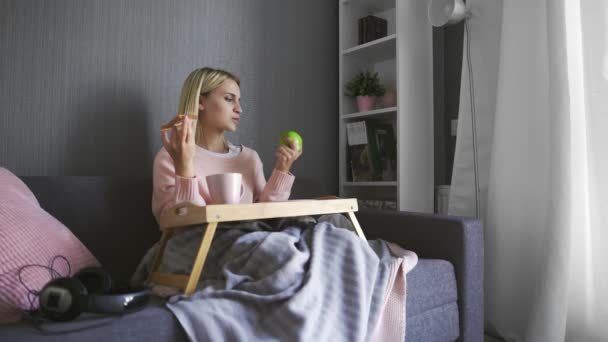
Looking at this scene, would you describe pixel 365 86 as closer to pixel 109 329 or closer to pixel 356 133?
pixel 356 133

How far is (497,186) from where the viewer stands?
1.72 metres

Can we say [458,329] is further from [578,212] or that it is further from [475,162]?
[475,162]

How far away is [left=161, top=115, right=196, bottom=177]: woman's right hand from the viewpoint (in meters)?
1.14

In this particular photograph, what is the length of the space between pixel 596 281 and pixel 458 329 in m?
0.51

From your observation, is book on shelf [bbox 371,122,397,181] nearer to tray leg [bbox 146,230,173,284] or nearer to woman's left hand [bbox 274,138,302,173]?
woman's left hand [bbox 274,138,302,173]

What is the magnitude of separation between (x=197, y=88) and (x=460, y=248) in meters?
0.95

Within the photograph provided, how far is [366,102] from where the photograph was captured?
7.13ft

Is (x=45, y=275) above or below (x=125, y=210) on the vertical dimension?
below

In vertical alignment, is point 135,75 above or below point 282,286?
above

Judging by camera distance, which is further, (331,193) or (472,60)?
(331,193)

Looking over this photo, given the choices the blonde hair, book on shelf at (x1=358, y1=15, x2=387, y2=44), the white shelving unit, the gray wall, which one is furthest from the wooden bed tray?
book on shelf at (x1=358, y1=15, x2=387, y2=44)

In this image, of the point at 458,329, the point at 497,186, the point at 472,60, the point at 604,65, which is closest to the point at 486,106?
the point at 472,60

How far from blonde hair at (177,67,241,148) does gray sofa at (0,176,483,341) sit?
26 centimetres

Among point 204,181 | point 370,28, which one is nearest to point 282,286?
point 204,181
